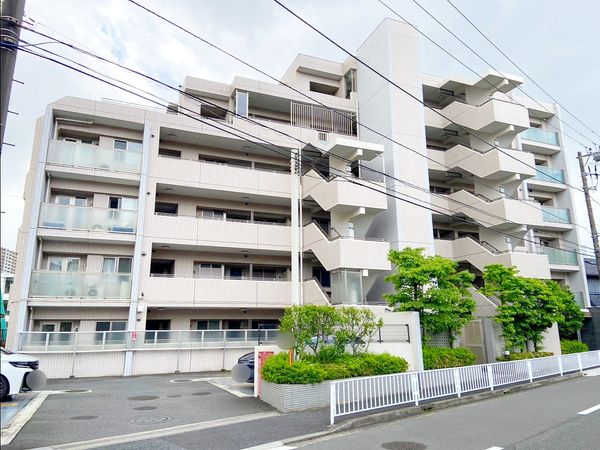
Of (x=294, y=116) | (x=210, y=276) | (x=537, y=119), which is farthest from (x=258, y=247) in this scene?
(x=537, y=119)

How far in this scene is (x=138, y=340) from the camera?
16656 mm

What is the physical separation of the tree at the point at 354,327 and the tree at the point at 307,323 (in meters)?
0.43

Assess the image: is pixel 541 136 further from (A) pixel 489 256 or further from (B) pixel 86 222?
(B) pixel 86 222

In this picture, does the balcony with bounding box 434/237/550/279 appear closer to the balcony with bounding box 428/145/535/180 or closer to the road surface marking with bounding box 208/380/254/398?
the balcony with bounding box 428/145/535/180

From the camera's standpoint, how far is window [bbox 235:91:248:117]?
21469mm

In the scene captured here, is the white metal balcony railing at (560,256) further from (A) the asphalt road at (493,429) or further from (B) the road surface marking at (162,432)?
(B) the road surface marking at (162,432)

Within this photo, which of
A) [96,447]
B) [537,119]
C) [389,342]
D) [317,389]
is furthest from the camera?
[537,119]

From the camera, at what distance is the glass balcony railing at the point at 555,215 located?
27312mm

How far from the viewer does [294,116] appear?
23219 mm

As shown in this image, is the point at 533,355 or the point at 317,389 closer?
the point at 317,389

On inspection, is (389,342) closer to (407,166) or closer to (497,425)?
(497,425)

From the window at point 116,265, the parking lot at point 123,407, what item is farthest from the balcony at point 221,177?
the parking lot at point 123,407

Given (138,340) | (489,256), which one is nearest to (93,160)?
(138,340)

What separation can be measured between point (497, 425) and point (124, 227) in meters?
15.1
